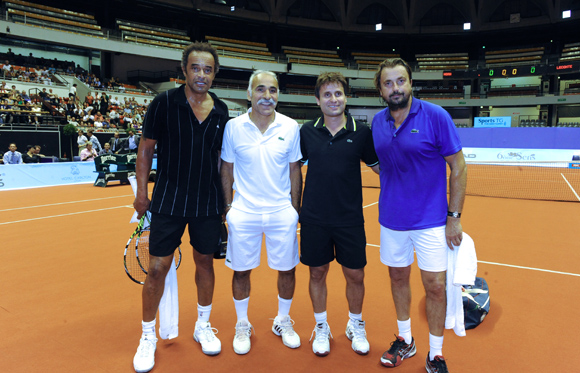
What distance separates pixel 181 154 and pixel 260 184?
71 cm

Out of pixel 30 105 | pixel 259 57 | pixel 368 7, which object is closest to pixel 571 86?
pixel 368 7

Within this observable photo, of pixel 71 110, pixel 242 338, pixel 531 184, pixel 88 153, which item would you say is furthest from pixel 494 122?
pixel 242 338

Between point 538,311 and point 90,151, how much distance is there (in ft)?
56.7

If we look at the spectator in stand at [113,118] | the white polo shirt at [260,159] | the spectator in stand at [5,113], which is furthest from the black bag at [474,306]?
the spectator in stand at [113,118]

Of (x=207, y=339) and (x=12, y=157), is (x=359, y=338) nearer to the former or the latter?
(x=207, y=339)

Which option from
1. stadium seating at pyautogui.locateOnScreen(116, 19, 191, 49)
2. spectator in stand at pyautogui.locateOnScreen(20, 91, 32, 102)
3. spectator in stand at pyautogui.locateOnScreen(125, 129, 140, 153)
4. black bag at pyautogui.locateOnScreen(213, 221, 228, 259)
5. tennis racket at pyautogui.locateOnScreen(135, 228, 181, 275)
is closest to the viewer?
black bag at pyautogui.locateOnScreen(213, 221, 228, 259)

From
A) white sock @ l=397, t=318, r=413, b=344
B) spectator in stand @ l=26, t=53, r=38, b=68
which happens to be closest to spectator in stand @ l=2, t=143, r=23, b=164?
white sock @ l=397, t=318, r=413, b=344

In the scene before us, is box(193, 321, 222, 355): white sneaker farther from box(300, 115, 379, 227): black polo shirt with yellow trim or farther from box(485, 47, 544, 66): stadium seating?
box(485, 47, 544, 66): stadium seating

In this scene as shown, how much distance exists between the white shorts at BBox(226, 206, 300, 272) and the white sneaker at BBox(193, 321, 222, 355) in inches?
24.3

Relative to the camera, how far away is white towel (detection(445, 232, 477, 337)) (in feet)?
9.63

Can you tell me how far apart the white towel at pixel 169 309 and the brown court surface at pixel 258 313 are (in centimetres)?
12

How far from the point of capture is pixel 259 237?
3.45m

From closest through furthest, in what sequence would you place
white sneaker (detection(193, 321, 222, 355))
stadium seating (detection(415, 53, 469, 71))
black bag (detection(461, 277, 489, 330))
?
white sneaker (detection(193, 321, 222, 355))
black bag (detection(461, 277, 489, 330))
stadium seating (detection(415, 53, 469, 71))

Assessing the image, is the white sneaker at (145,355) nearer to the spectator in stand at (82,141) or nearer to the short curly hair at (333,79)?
the short curly hair at (333,79)
